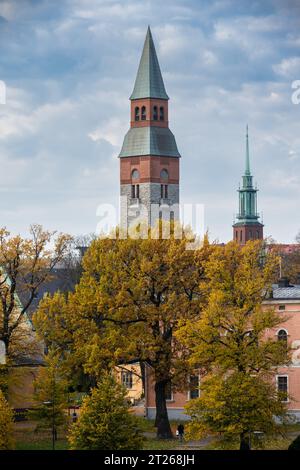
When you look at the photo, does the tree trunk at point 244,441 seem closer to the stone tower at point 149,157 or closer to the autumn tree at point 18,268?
the autumn tree at point 18,268

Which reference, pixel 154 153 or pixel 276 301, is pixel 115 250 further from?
pixel 154 153

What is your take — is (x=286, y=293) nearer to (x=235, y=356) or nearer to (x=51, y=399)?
(x=51, y=399)

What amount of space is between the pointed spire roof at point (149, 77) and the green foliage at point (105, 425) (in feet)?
290

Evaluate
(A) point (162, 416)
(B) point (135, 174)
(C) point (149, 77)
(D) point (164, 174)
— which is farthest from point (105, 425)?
(D) point (164, 174)

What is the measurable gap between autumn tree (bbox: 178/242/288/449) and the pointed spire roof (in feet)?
266

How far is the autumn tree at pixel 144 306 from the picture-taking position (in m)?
66.9

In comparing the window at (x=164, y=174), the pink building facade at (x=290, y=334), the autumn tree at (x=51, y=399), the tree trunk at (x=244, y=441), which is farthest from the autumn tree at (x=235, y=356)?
the window at (x=164, y=174)

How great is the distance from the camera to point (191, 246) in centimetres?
6950

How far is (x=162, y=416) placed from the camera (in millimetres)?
67688

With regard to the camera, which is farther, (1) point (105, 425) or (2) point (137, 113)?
(2) point (137, 113)

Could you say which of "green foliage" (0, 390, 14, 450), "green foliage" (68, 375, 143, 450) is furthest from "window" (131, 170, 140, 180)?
"green foliage" (68, 375, 143, 450)

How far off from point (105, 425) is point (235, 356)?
303 inches

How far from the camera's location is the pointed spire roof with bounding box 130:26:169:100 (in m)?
139
